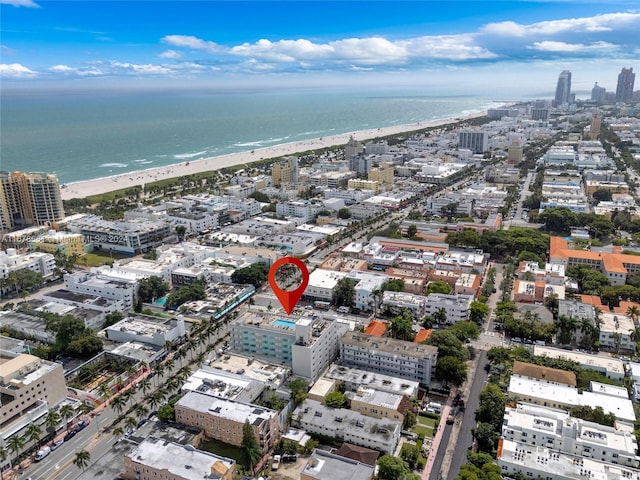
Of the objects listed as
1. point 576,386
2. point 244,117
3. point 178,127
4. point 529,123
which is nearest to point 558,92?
point 529,123

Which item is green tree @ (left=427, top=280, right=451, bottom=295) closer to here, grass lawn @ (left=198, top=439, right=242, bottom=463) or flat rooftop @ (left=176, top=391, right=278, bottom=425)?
flat rooftop @ (left=176, top=391, right=278, bottom=425)

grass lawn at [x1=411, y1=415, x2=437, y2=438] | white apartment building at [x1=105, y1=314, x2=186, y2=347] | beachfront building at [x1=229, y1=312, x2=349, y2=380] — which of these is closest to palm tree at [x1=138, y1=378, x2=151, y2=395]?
white apartment building at [x1=105, y1=314, x2=186, y2=347]

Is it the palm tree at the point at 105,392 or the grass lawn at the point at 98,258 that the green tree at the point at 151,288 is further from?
the palm tree at the point at 105,392

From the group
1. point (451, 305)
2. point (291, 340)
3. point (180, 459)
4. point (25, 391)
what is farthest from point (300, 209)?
point (180, 459)

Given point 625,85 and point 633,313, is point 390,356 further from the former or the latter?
point 625,85

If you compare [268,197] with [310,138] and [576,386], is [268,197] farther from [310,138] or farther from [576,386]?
[310,138]

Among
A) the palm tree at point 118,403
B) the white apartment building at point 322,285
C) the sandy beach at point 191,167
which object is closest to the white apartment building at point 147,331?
the palm tree at point 118,403
